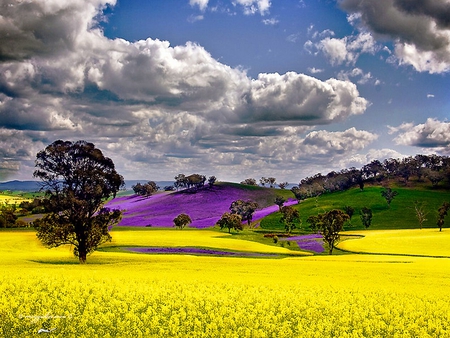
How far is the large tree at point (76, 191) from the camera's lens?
37406mm

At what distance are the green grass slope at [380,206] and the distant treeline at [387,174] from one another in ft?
41.8

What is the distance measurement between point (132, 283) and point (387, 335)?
11.5 meters

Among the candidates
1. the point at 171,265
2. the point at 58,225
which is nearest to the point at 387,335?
the point at 171,265

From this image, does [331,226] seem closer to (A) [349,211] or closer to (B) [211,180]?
(A) [349,211]

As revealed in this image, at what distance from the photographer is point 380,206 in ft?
404

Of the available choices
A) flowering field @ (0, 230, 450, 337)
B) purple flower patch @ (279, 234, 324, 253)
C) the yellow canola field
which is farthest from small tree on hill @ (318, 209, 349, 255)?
flowering field @ (0, 230, 450, 337)

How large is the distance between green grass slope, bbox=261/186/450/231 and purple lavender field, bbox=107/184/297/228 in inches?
519

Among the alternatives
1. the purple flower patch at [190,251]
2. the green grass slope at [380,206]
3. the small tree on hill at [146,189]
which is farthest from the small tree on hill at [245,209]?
the small tree on hill at [146,189]

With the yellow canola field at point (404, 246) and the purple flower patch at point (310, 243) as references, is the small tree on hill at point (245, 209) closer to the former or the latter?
the purple flower patch at point (310, 243)

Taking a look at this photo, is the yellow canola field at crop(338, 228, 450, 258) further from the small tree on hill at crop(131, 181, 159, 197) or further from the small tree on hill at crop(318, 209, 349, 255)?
the small tree on hill at crop(131, 181, 159, 197)

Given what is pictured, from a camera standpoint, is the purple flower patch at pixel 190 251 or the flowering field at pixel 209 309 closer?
the flowering field at pixel 209 309

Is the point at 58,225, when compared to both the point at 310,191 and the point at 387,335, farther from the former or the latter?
the point at 310,191

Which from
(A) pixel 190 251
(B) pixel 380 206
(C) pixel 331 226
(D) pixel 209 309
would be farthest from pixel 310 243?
(D) pixel 209 309

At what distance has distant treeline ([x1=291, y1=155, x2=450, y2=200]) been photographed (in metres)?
158
